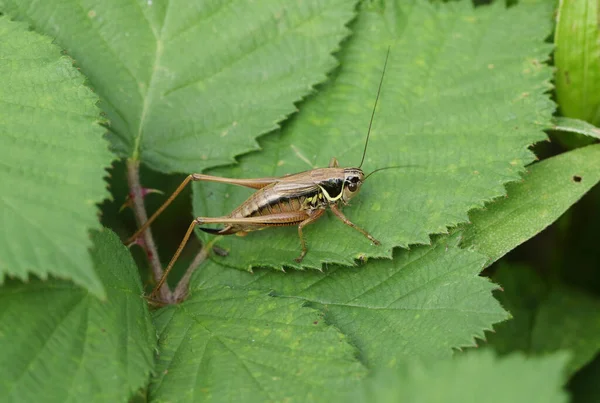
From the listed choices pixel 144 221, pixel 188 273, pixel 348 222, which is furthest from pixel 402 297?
pixel 144 221

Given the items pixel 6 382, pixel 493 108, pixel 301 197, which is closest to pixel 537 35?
pixel 493 108

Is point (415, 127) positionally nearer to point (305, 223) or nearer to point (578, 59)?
point (305, 223)

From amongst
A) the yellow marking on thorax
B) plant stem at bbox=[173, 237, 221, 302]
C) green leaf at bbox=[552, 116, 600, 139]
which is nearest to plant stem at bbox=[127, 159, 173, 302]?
plant stem at bbox=[173, 237, 221, 302]

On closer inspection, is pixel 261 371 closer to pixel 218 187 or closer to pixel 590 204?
pixel 218 187

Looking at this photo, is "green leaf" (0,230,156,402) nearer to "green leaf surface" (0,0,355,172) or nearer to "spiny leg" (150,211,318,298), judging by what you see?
"spiny leg" (150,211,318,298)

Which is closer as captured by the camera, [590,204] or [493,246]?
[493,246]
